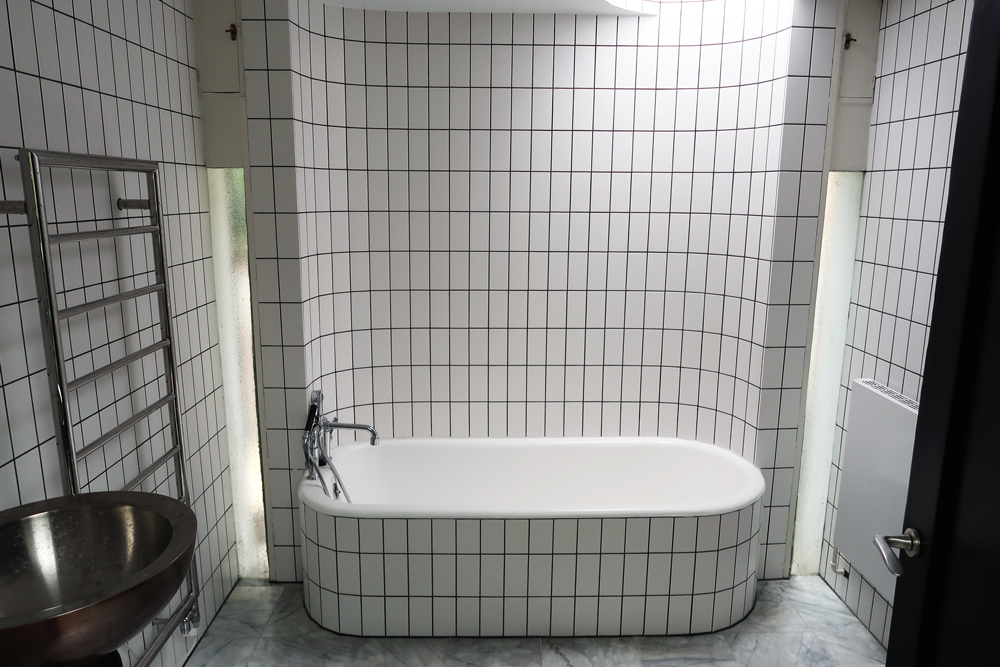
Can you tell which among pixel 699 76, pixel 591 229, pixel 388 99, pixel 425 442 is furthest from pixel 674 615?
pixel 388 99

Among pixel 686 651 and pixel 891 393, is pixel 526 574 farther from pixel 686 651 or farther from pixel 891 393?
pixel 891 393

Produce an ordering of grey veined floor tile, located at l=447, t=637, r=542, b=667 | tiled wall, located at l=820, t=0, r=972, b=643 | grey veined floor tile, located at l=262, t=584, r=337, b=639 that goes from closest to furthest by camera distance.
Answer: tiled wall, located at l=820, t=0, r=972, b=643 → grey veined floor tile, located at l=447, t=637, r=542, b=667 → grey veined floor tile, located at l=262, t=584, r=337, b=639

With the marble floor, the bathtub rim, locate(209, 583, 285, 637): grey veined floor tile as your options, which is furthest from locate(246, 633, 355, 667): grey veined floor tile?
the bathtub rim

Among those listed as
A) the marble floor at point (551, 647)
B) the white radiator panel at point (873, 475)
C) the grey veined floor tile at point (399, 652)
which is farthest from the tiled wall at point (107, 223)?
the white radiator panel at point (873, 475)

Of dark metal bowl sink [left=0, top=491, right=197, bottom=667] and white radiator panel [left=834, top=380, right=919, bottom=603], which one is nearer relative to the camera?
dark metal bowl sink [left=0, top=491, right=197, bottom=667]

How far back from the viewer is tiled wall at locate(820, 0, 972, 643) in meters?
2.21

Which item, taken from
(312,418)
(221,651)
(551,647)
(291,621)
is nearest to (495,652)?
(551,647)

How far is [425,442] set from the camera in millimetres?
3057

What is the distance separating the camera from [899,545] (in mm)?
1178

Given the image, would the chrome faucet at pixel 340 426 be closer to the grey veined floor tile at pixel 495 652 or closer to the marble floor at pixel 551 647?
the marble floor at pixel 551 647

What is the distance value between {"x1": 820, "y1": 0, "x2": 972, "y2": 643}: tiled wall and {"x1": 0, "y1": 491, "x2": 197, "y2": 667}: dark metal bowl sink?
7.58 ft

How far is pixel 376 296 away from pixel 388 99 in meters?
0.84

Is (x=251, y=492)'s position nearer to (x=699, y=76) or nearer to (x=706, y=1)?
(x=699, y=76)

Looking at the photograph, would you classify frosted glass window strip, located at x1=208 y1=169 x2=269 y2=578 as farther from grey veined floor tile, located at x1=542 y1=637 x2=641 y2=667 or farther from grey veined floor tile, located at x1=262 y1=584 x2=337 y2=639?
grey veined floor tile, located at x1=542 y1=637 x2=641 y2=667
